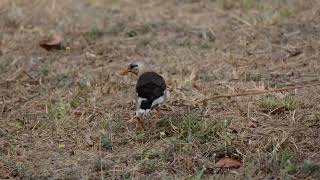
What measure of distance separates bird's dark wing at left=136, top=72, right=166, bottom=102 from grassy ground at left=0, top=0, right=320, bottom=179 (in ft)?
0.98

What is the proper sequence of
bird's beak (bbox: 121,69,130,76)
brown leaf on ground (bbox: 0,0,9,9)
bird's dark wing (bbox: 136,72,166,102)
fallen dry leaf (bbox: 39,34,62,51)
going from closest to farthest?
bird's dark wing (bbox: 136,72,166,102), bird's beak (bbox: 121,69,130,76), fallen dry leaf (bbox: 39,34,62,51), brown leaf on ground (bbox: 0,0,9,9)

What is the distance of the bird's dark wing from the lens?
623cm

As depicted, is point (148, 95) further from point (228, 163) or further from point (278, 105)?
point (278, 105)

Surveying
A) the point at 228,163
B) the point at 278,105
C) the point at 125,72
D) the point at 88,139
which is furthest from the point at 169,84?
the point at 228,163

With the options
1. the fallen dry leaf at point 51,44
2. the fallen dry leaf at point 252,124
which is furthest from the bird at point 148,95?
the fallen dry leaf at point 51,44

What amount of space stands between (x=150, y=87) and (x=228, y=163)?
1235 millimetres

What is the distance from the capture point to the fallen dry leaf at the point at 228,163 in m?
5.44

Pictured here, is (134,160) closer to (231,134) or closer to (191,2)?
(231,134)

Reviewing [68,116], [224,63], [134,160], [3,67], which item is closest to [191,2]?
[224,63]

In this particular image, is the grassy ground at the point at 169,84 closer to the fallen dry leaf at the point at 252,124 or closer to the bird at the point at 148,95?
the fallen dry leaf at the point at 252,124

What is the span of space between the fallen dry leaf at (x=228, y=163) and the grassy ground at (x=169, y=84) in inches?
2.2

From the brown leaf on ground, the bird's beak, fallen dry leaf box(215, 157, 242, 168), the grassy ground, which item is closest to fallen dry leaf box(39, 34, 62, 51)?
the grassy ground

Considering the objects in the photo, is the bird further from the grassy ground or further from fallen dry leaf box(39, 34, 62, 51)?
fallen dry leaf box(39, 34, 62, 51)

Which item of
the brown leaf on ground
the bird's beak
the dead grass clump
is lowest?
the dead grass clump
